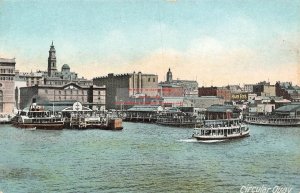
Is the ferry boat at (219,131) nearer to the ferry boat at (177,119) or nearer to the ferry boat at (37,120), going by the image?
the ferry boat at (37,120)

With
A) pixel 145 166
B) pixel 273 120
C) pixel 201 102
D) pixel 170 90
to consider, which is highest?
pixel 170 90

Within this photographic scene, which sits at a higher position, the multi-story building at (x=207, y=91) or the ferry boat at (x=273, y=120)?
the multi-story building at (x=207, y=91)

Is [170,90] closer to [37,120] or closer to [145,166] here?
[37,120]

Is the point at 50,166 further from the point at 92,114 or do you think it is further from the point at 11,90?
the point at 92,114

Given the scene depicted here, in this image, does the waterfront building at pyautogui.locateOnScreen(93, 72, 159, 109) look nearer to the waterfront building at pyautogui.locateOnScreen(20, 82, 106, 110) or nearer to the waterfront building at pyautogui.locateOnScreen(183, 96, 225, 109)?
the waterfront building at pyautogui.locateOnScreen(183, 96, 225, 109)

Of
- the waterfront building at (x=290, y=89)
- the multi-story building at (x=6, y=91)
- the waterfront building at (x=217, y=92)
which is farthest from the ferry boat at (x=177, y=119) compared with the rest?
the waterfront building at (x=217, y=92)

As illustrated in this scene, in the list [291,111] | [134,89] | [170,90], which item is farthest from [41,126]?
[170,90]

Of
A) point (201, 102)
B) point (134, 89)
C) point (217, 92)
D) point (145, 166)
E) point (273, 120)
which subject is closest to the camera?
point (145, 166)
